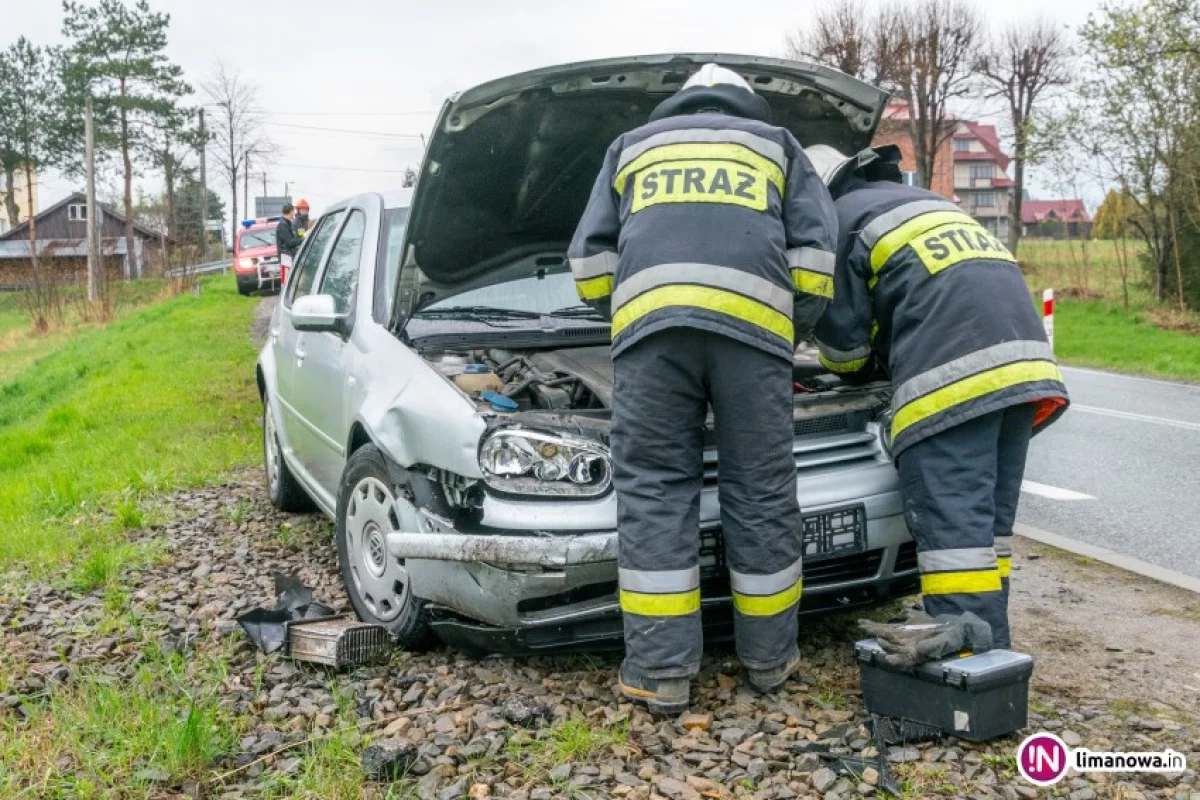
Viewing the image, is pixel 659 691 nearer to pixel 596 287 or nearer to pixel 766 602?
pixel 766 602

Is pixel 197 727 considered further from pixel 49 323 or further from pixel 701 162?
pixel 49 323

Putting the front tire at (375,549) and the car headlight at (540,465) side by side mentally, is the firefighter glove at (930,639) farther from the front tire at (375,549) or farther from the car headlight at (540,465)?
the front tire at (375,549)

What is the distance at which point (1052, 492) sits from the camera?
273 inches

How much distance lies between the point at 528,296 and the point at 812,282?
2005mm

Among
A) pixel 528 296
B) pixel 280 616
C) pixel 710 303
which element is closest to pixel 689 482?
pixel 710 303

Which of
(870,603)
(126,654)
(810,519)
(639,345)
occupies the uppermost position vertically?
(639,345)

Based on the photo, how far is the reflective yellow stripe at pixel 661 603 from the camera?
3242 millimetres

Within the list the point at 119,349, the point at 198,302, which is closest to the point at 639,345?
the point at 119,349

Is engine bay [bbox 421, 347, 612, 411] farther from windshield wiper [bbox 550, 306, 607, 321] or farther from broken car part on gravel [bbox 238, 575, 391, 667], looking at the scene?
broken car part on gravel [bbox 238, 575, 391, 667]

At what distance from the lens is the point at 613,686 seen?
11.8 ft

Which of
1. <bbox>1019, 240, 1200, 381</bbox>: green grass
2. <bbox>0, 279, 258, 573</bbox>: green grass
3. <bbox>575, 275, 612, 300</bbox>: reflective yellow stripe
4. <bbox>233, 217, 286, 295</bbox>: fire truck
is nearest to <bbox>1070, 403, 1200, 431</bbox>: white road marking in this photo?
<bbox>1019, 240, 1200, 381</bbox>: green grass

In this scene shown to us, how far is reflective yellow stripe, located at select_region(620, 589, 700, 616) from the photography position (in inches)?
128

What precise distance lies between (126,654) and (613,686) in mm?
1808

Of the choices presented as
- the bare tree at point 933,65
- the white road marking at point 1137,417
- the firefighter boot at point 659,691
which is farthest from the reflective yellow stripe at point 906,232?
the bare tree at point 933,65
